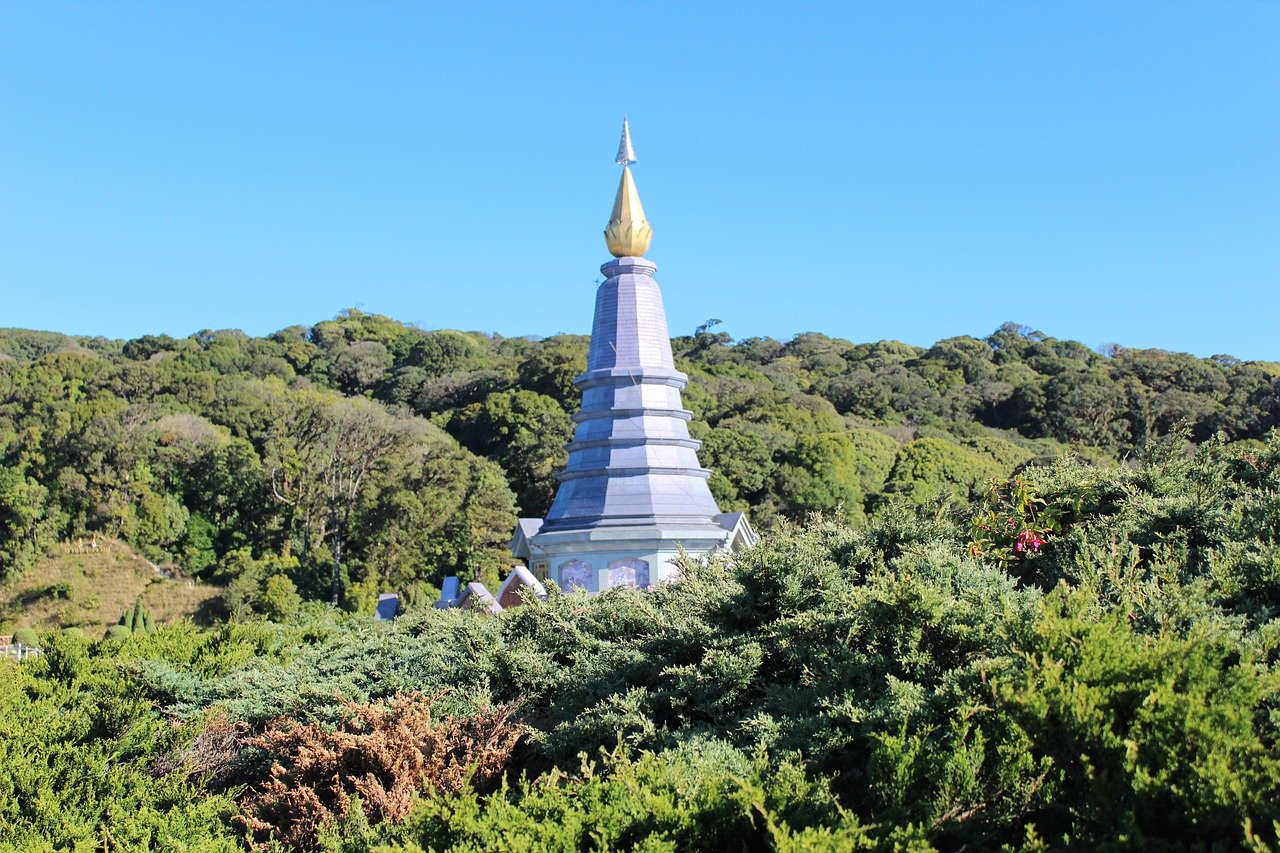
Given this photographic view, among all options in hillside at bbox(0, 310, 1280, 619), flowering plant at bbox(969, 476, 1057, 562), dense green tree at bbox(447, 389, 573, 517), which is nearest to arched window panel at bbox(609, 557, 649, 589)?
hillside at bbox(0, 310, 1280, 619)

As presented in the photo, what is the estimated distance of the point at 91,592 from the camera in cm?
3756

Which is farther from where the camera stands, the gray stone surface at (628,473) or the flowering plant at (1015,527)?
the gray stone surface at (628,473)

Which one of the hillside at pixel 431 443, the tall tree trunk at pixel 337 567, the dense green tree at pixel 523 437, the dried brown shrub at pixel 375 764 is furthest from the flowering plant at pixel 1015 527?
the dense green tree at pixel 523 437

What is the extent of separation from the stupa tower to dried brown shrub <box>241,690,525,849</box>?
42.6 feet

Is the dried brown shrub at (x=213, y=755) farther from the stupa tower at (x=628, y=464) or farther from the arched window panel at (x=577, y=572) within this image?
the arched window panel at (x=577, y=572)

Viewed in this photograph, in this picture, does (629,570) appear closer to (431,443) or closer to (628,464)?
(628,464)

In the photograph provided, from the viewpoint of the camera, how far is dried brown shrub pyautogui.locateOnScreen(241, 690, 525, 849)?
8.00 meters

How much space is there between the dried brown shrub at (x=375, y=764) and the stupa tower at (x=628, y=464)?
1297 cm

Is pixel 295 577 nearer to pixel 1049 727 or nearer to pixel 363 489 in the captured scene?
pixel 363 489

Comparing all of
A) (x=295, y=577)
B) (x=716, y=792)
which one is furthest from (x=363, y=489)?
(x=716, y=792)

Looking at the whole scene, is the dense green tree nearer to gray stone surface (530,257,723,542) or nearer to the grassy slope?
the grassy slope

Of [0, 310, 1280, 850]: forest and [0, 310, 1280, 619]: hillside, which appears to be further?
[0, 310, 1280, 619]: hillside

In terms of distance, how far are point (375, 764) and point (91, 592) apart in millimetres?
32695

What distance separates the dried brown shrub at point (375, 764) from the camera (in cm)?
800
